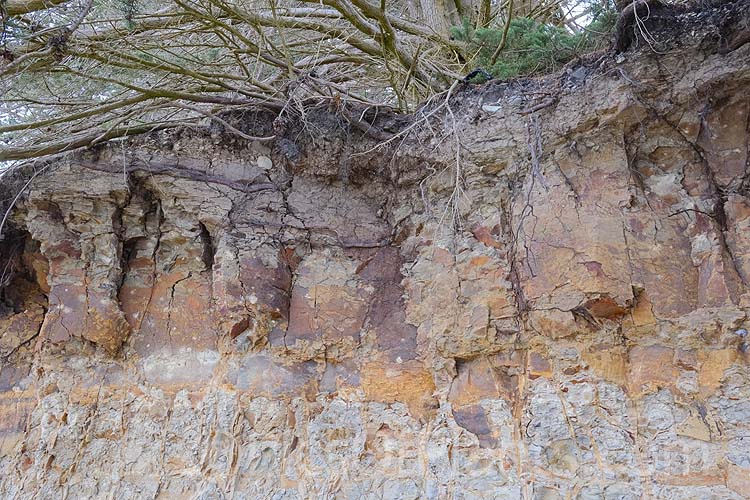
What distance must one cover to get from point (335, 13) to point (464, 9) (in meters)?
1.38

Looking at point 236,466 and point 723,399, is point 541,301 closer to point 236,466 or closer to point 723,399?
point 723,399

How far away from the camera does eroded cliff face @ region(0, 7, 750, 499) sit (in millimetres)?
2818

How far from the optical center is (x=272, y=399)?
3449mm

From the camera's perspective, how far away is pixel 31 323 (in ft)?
13.2

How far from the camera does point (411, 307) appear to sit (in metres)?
3.55

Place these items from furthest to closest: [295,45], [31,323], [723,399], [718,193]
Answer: [295,45] → [31,323] → [718,193] → [723,399]

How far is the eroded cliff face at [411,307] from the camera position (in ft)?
9.25

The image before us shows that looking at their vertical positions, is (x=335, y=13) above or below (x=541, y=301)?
above

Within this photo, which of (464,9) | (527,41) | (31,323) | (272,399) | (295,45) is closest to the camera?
(272,399)

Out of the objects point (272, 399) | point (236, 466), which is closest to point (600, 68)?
point (272, 399)

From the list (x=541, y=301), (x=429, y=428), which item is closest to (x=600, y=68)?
(x=541, y=301)

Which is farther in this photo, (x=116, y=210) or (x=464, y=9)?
(x=464, y=9)

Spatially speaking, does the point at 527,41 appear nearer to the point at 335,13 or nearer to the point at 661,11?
the point at 661,11

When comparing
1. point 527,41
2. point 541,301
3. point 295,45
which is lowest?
point 541,301
